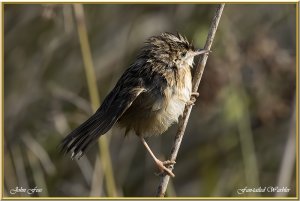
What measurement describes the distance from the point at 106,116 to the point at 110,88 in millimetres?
1704

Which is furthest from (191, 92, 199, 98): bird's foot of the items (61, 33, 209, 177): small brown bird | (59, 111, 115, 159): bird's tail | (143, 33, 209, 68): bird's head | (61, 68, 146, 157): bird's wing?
(59, 111, 115, 159): bird's tail

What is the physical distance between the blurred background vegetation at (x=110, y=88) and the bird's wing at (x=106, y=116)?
568 mm

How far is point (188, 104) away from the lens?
434cm

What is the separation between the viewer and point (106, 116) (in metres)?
4.28

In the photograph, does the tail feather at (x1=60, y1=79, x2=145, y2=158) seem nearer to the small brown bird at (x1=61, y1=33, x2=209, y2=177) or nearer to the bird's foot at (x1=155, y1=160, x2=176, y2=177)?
the small brown bird at (x1=61, y1=33, x2=209, y2=177)

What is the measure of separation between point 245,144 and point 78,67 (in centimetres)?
235

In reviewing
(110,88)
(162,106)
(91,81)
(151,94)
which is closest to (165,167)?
(162,106)

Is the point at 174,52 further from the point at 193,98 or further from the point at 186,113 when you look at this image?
the point at 186,113

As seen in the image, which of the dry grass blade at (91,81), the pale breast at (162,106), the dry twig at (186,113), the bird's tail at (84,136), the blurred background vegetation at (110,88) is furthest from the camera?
the blurred background vegetation at (110,88)

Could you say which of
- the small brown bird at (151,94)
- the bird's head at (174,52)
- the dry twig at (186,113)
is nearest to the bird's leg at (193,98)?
the small brown bird at (151,94)

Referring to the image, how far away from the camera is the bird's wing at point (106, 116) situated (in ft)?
13.3

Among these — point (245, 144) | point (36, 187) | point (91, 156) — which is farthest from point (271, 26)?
point (36, 187)

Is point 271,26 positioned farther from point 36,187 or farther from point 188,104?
point 36,187

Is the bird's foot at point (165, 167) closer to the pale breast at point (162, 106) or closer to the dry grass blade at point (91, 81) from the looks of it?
the pale breast at point (162, 106)
